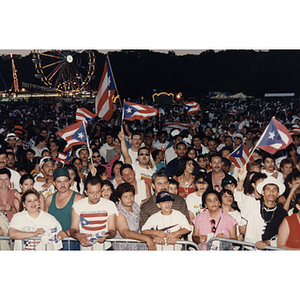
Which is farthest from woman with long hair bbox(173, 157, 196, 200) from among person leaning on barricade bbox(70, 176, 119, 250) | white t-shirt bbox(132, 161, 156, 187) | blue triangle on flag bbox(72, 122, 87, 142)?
blue triangle on flag bbox(72, 122, 87, 142)

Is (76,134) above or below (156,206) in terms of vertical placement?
above

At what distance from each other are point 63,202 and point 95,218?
2.07 feet

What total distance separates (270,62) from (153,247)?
52.0 metres

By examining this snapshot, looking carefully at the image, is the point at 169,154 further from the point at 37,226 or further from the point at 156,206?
the point at 37,226

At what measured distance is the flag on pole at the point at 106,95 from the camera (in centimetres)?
751

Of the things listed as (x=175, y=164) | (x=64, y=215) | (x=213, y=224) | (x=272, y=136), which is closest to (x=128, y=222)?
(x=64, y=215)

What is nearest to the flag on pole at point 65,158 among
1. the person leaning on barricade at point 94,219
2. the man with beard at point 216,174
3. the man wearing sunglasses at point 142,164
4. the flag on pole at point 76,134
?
the flag on pole at point 76,134

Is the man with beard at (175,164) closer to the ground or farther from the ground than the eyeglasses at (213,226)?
farther from the ground

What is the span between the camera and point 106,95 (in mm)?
7594

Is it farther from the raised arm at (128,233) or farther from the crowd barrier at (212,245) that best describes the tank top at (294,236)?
the raised arm at (128,233)

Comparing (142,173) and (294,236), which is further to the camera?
(142,173)

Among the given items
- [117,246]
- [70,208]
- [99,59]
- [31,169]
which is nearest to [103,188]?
[70,208]

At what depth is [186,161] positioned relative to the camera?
627 centimetres

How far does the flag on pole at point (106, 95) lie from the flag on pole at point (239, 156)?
Answer: 2.78 meters
